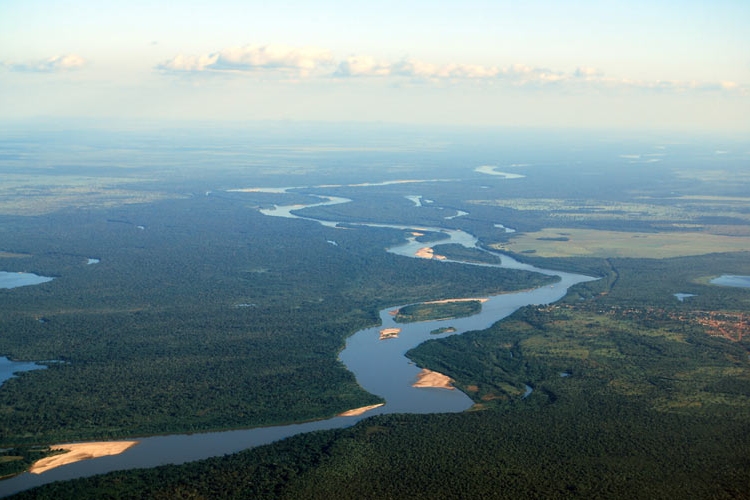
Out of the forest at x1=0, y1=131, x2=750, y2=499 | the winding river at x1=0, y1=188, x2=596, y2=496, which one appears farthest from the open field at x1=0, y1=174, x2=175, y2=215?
the winding river at x1=0, y1=188, x2=596, y2=496

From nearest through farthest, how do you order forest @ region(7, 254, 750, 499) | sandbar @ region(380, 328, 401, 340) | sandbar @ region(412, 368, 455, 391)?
1. forest @ region(7, 254, 750, 499)
2. sandbar @ region(412, 368, 455, 391)
3. sandbar @ region(380, 328, 401, 340)

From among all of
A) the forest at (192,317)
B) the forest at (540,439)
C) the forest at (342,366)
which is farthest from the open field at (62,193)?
the forest at (540,439)

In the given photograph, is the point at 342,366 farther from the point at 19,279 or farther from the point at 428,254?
the point at 428,254

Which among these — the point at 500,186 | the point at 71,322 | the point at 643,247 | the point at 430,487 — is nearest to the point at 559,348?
the point at 430,487

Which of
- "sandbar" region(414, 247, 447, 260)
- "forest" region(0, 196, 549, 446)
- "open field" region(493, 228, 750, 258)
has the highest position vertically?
"forest" region(0, 196, 549, 446)

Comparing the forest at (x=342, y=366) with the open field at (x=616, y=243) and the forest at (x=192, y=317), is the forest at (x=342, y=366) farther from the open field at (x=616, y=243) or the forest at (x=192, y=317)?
the open field at (x=616, y=243)

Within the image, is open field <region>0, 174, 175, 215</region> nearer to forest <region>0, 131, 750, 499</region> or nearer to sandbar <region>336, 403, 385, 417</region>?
forest <region>0, 131, 750, 499</region>
